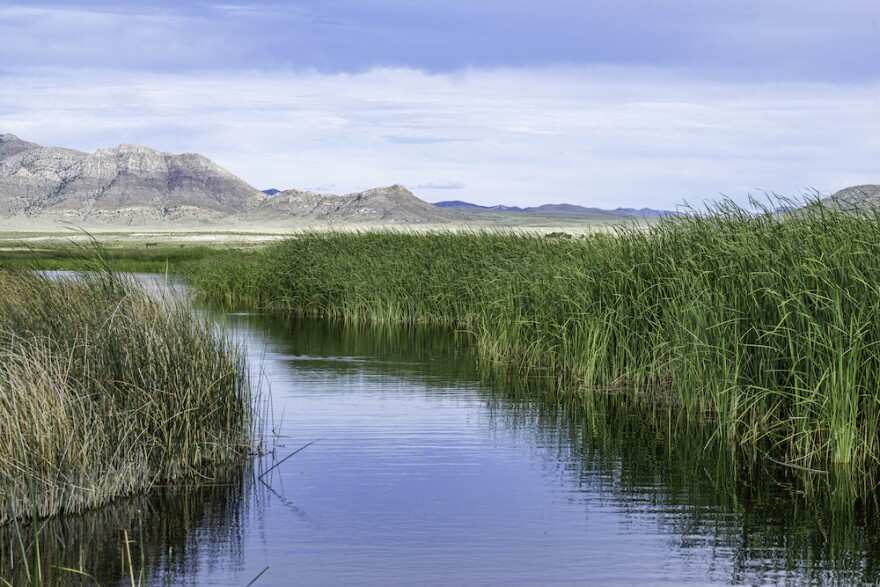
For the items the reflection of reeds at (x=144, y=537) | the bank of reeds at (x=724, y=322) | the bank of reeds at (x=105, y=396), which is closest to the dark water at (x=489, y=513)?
the reflection of reeds at (x=144, y=537)

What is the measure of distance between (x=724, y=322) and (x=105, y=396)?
667 cm

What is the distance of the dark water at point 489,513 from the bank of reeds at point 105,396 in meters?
0.36

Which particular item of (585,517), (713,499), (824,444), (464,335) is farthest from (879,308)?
(464,335)

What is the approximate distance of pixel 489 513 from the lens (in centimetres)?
941

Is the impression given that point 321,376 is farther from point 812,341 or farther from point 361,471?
point 812,341

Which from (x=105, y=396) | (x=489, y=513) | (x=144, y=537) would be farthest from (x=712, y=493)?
(x=105, y=396)

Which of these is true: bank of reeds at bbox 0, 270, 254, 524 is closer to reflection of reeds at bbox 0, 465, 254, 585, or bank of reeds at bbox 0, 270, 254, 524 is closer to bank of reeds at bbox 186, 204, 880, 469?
reflection of reeds at bbox 0, 465, 254, 585

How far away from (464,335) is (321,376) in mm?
6528

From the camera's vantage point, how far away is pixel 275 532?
348 inches

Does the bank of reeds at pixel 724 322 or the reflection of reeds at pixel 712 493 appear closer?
the reflection of reeds at pixel 712 493

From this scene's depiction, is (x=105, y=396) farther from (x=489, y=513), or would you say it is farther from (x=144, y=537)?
(x=489, y=513)

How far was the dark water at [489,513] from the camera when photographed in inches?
310

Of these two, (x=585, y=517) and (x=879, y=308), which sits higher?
(x=879, y=308)

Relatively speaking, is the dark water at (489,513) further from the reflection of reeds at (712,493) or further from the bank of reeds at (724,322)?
the bank of reeds at (724,322)
